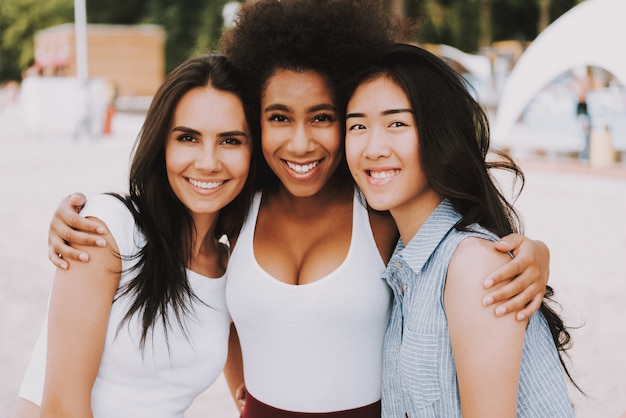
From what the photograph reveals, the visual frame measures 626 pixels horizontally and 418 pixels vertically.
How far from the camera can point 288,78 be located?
8.29 feet

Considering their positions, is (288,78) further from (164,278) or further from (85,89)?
(85,89)

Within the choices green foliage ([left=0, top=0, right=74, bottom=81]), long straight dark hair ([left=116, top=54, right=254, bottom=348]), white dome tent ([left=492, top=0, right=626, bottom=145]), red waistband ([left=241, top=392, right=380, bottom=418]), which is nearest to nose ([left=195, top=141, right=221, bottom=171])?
long straight dark hair ([left=116, top=54, right=254, bottom=348])

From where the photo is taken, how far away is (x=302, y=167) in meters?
2.52

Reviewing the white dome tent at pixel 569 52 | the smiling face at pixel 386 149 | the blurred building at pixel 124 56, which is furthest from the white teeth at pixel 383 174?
the blurred building at pixel 124 56

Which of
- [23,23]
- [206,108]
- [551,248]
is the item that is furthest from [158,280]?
[23,23]

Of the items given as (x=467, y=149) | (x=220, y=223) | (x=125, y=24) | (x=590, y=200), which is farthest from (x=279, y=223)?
(x=125, y=24)

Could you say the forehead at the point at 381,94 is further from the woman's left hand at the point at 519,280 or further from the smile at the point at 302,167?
the woman's left hand at the point at 519,280

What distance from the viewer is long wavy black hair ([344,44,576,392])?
214 centimetres

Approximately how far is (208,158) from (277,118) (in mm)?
306

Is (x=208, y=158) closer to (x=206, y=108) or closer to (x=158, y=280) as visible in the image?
(x=206, y=108)

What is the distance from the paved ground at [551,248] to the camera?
183 inches

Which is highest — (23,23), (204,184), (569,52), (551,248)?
(23,23)

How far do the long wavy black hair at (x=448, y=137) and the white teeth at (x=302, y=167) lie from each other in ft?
1.47

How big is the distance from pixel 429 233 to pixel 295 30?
984 mm
